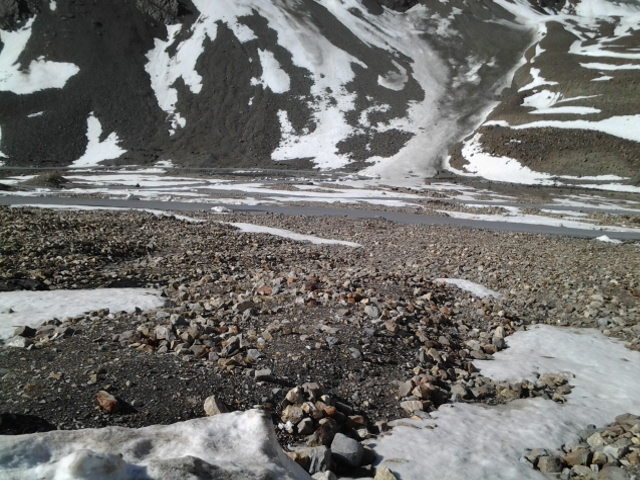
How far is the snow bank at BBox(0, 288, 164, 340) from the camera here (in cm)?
714

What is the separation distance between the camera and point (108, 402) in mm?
4695

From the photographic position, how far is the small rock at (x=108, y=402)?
4.66 m

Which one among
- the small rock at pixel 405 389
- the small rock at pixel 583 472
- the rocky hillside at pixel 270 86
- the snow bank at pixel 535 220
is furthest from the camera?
the rocky hillside at pixel 270 86

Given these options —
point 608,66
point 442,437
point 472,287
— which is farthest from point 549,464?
point 608,66

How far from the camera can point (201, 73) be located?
107125mm

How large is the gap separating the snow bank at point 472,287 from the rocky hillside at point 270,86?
60.9m

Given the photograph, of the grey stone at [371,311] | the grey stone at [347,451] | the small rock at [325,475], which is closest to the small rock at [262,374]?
the grey stone at [347,451]

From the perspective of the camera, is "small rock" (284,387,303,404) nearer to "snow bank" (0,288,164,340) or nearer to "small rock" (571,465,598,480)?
"small rock" (571,465,598,480)

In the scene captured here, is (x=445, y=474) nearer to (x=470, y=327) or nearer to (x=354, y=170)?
(x=470, y=327)

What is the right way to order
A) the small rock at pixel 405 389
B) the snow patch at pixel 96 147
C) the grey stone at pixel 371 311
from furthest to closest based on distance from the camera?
the snow patch at pixel 96 147
the grey stone at pixel 371 311
the small rock at pixel 405 389

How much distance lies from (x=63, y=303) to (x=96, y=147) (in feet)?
303

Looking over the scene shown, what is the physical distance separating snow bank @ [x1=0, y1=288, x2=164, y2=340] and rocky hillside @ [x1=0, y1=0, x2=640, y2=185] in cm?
6544

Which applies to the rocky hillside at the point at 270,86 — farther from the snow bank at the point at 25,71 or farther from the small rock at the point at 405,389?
the small rock at the point at 405,389

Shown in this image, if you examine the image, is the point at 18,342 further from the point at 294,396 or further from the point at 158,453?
the point at 158,453
